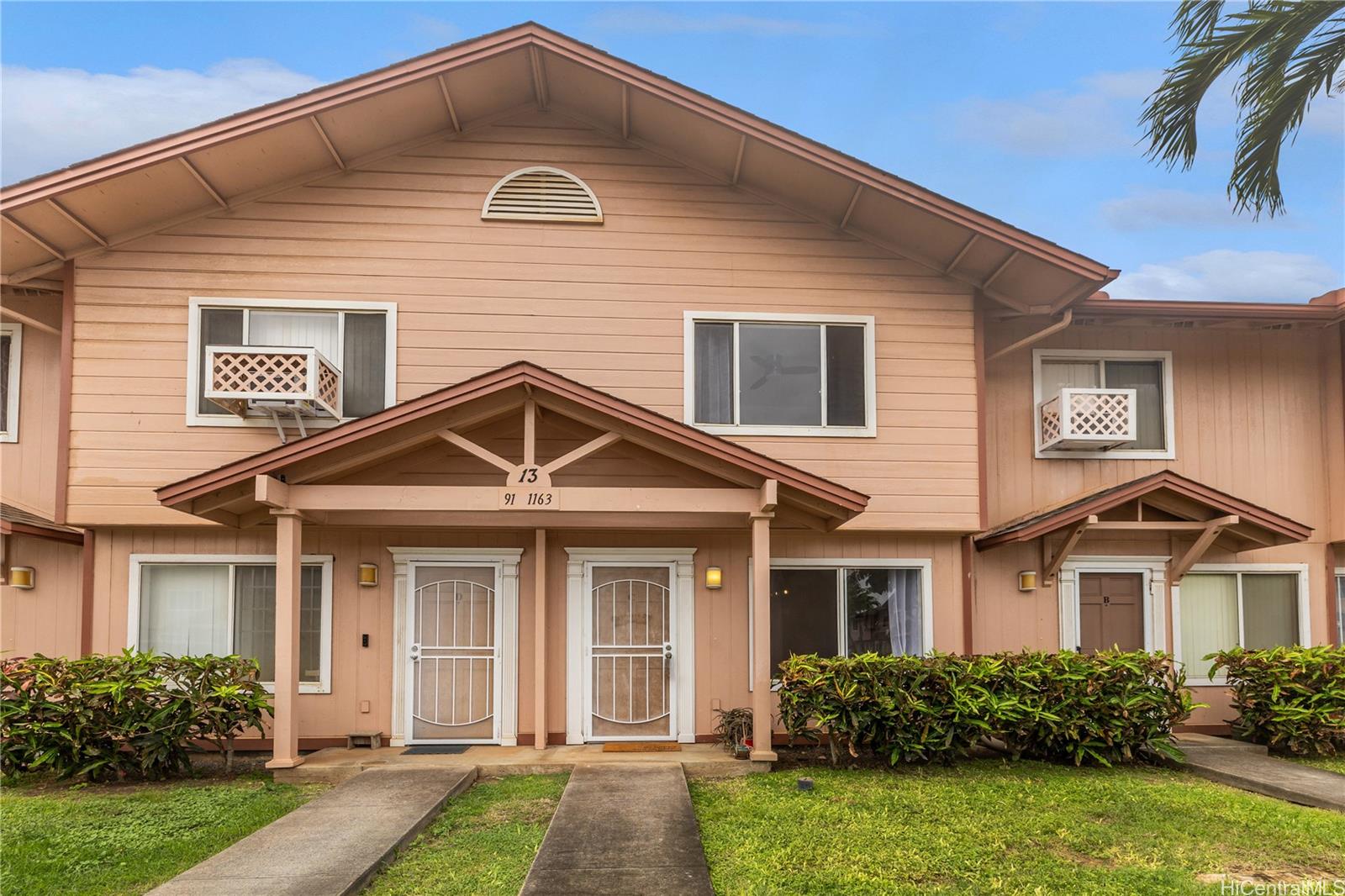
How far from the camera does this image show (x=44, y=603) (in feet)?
30.1

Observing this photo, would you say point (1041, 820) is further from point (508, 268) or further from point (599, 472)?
point (508, 268)

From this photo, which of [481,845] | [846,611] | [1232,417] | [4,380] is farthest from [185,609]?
[1232,417]

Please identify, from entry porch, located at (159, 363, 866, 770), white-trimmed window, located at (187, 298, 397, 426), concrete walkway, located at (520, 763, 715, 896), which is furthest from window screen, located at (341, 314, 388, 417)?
concrete walkway, located at (520, 763, 715, 896)

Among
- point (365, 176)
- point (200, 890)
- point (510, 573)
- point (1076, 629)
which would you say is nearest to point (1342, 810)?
point (1076, 629)

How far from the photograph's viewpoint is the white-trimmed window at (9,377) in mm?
9320

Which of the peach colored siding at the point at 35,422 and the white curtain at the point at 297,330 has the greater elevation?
the white curtain at the point at 297,330

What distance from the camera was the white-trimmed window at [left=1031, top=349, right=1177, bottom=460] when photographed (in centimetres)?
1040

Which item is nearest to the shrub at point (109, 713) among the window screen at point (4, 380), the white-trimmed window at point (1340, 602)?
the window screen at point (4, 380)

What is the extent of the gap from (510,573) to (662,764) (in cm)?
250

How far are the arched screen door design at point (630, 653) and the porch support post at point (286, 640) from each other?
279 centimetres

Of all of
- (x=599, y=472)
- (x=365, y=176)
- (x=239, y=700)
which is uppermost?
(x=365, y=176)

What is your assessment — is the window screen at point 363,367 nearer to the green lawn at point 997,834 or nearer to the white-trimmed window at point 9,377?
the white-trimmed window at point 9,377

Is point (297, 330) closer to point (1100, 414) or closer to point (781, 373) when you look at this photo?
point (781, 373)

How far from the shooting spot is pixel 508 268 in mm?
9406
